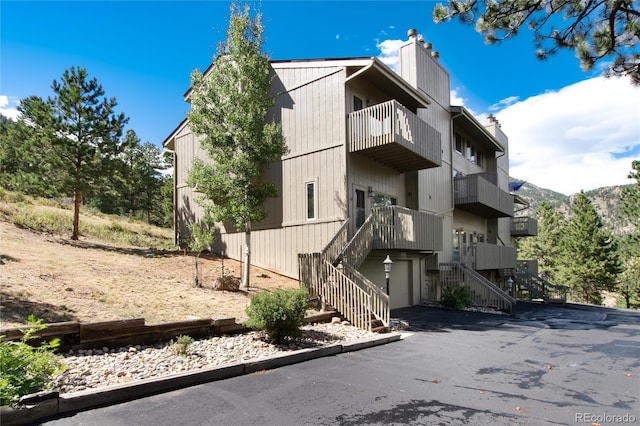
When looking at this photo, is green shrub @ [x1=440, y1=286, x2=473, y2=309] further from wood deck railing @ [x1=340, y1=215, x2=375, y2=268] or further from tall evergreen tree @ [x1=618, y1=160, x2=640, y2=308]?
tall evergreen tree @ [x1=618, y1=160, x2=640, y2=308]

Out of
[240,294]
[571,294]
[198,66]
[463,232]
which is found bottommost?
[571,294]

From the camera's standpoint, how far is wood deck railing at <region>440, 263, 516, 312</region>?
16.2m

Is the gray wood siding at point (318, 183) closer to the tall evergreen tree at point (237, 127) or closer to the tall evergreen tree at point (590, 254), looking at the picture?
the tall evergreen tree at point (237, 127)

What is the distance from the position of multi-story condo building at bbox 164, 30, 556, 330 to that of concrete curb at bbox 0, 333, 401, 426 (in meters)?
3.85

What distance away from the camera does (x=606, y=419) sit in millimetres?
4641

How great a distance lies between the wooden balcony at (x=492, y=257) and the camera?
19.7 metres

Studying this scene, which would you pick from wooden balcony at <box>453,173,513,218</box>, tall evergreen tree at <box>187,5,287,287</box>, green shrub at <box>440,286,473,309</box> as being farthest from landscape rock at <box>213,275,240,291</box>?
wooden balcony at <box>453,173,513,218</box>

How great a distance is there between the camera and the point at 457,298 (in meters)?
16.1

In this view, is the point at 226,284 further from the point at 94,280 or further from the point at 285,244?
the point at 285,244

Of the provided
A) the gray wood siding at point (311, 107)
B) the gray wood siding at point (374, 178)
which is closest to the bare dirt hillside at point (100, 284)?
the gray wood siding at point (374, 178)

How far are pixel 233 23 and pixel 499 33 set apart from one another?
8496mm

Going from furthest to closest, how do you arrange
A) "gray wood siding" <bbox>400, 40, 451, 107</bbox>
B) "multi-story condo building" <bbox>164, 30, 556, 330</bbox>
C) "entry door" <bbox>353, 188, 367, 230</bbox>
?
"gray wood siding" <bbox>400, 40, 451, 107</bbox>
"entry door" <bbox>353, 188, 367, 230</bbox>
"multi-story condo building" <bbox>164, 30, 556, 330</bbox>

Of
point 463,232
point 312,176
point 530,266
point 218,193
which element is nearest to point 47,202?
point 218,193

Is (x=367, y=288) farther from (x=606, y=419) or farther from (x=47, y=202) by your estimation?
(x=47, y=202)
